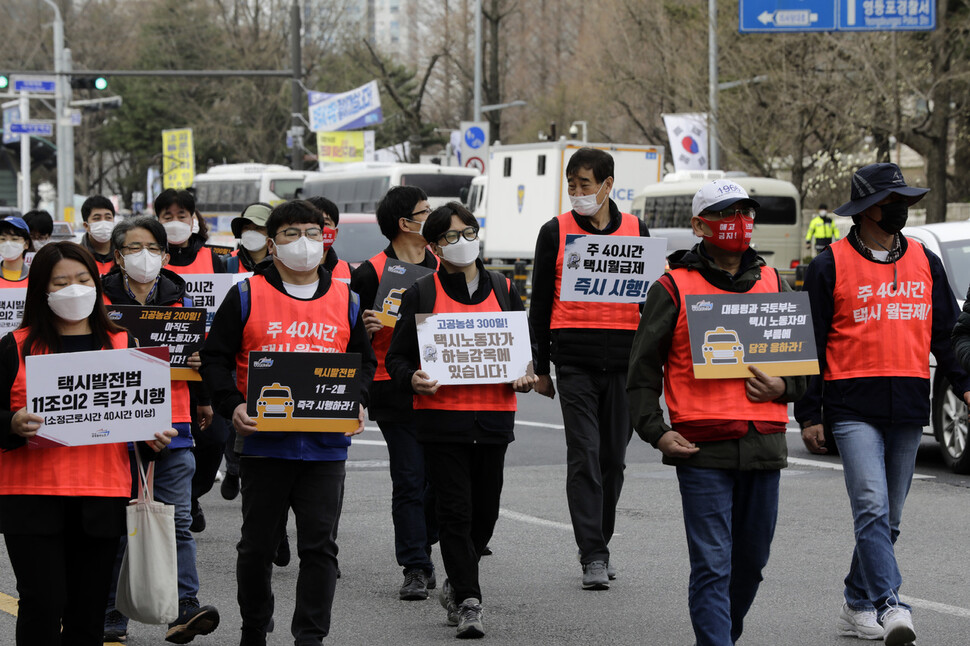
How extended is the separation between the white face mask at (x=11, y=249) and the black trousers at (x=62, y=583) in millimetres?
4736

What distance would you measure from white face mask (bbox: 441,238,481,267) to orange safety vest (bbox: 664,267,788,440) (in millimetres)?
1441

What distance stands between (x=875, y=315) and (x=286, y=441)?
7.98ft

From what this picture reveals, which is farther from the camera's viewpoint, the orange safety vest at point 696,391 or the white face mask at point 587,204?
the white face mask at point 587,204

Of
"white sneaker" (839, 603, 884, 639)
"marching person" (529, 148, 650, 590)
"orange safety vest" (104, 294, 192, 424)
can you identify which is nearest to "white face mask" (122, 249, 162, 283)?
"orange safety vest" (104, 294, 192, 424)

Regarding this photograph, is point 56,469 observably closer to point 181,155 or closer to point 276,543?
point 276,543

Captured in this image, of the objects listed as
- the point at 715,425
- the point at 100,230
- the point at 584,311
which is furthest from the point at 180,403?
the point at 100,230

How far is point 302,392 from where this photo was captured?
5.75m

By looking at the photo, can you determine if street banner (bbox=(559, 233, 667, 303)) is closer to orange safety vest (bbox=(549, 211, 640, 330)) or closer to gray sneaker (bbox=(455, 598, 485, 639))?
orange safety vest (bbox=(549, 211, 640, 330))

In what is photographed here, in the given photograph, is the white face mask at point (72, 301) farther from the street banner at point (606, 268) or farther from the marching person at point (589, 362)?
the street banner at point (606, 268)

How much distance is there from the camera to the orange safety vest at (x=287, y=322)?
5859 millimetres

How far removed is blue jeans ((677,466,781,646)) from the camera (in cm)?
528

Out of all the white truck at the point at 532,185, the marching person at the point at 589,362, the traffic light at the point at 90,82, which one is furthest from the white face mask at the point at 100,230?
the traffic light at the point at 90,82

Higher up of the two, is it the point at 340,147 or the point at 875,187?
the point at 340,147

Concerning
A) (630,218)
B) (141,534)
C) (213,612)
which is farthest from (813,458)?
(141,534)
